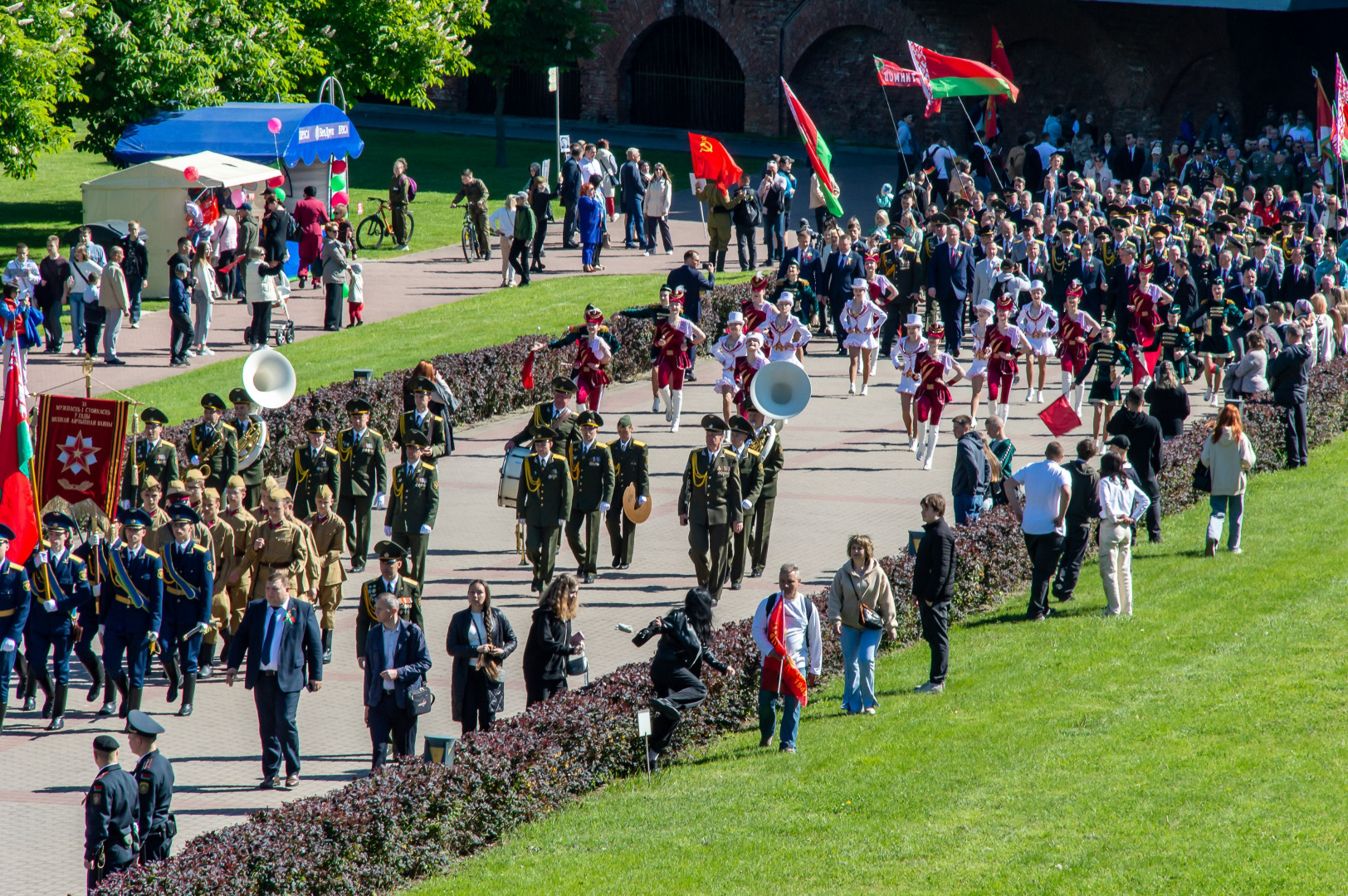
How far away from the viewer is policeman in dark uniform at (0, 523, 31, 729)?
12.0 m

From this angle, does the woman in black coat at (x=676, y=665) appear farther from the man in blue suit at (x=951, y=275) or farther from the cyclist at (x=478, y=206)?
the cyclist at (x=478, y=206)

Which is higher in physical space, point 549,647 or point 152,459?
point 152,459

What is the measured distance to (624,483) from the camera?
50.2 ft

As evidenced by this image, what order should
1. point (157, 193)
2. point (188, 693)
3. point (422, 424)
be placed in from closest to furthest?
point (188, 693) < point (422, 424) < point (157, 193)

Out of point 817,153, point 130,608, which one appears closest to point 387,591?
point 130,608

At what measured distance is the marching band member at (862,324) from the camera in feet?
69.8

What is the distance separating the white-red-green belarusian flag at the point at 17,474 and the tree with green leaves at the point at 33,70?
503 inches

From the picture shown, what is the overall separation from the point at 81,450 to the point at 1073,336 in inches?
490

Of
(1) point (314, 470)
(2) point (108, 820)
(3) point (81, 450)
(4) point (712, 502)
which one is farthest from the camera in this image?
(1) point (314, 470)

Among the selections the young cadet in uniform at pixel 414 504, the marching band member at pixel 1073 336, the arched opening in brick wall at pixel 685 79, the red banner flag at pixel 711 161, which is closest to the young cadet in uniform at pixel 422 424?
the young cadet in uniform at pixel 414 504

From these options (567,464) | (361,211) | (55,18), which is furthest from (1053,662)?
(361,211)

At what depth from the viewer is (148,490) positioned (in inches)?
518

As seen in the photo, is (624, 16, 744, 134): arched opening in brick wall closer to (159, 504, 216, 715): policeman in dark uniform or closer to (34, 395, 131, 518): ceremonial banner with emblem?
(34, 395, 131, 518): ceremonial banner with emblem

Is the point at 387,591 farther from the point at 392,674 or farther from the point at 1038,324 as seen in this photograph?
the point at 1038,324
